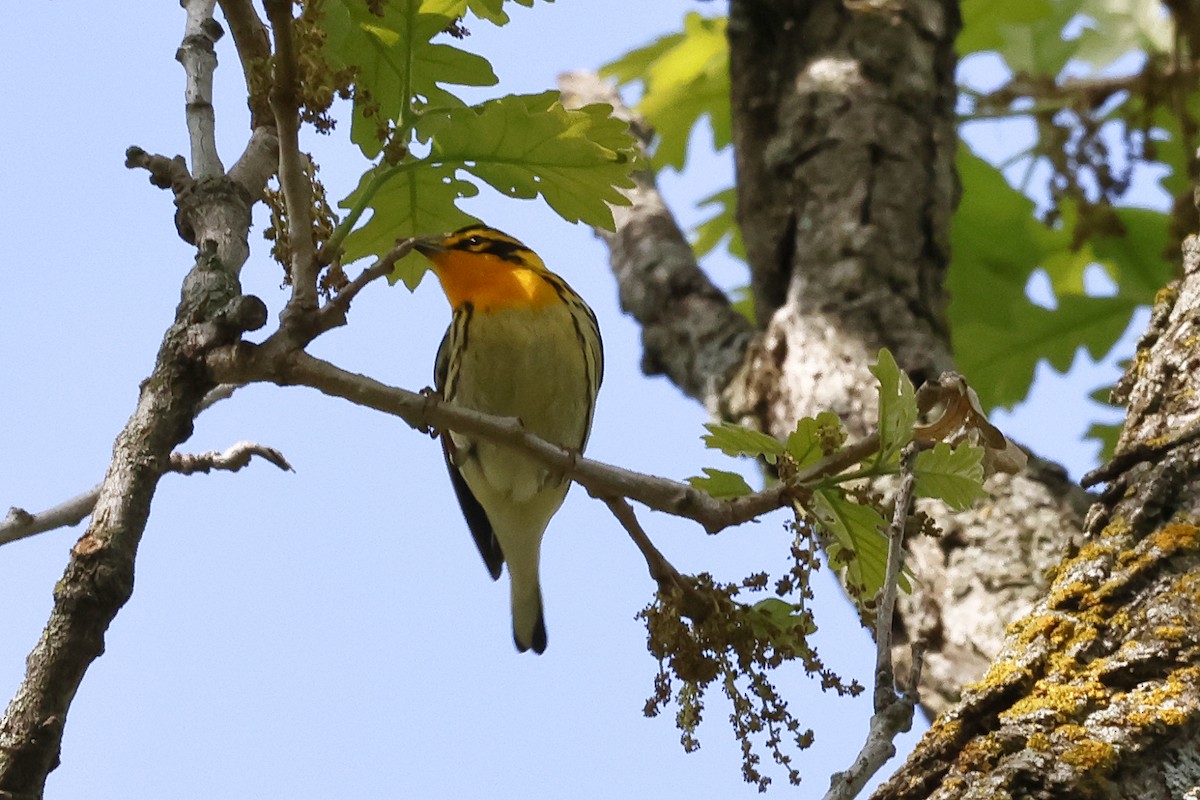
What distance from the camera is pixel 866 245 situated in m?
3.97

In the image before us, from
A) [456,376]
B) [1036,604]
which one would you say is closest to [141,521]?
[1036,604]

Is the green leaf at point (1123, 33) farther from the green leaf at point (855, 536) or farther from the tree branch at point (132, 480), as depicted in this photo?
the tree branch at point (132, 480)

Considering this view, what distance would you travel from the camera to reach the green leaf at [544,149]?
2.01 metres

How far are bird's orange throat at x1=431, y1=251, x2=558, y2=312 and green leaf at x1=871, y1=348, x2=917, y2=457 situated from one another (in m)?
1.92

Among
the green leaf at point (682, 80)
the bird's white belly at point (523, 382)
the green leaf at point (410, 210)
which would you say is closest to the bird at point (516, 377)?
the bird's white belly at point (523, 382)

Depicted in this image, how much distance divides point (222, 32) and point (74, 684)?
1.11 m

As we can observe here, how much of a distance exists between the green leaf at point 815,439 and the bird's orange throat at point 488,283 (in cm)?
179

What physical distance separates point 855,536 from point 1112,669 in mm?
373

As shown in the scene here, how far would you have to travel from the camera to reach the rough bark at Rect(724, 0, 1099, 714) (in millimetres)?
3254

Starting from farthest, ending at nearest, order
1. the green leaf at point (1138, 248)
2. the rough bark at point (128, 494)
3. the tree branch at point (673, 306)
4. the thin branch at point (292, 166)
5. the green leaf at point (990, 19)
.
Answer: the green leaf at point (990, 19), the green leaf at point (1138, 248), the tree branch at point (673, 306), the thin branch at point (292, 166), the rough bark at point (128, 494)

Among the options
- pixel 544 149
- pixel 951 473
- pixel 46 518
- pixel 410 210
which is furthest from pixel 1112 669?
pixel 46 518

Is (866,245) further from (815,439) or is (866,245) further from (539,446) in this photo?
(539,446)

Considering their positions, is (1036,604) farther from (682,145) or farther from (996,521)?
(682,145)

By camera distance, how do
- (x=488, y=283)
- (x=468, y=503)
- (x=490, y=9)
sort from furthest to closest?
1. (x=468, y=503)
2. (x=488, y=283)
3. (x=490, y=9)
